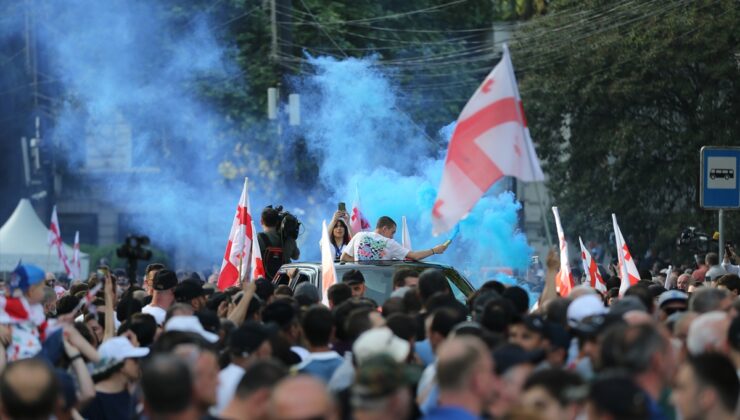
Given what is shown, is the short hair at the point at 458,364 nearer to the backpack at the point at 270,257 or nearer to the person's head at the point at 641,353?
the person's head at the point at 641,353

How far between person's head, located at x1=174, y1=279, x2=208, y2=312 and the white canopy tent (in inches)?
812

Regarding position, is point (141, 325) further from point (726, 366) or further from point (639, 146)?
point (639, 146)

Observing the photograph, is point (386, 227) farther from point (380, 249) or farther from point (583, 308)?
point (583, 308)

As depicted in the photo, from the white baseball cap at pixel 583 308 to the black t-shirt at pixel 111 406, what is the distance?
2.66 meters

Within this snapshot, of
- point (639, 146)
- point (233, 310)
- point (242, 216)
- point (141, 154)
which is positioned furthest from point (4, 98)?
point (233, 310)

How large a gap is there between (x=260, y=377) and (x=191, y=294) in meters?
5.23

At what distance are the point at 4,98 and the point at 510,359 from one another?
49841 mm

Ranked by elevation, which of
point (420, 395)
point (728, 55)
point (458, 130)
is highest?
point (728, 55)

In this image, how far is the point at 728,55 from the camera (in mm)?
29391

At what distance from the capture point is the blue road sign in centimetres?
1600

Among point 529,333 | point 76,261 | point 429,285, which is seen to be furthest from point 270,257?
point 529,333

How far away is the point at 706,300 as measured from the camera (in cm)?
898

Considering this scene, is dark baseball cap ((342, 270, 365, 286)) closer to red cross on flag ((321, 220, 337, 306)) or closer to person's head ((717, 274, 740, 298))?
red cross on flag ((321, 220, 337, 306))

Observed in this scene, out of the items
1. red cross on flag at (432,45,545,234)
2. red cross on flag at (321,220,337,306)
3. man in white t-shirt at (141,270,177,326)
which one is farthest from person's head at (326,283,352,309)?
red cross on flag at (321,220,337,306)
